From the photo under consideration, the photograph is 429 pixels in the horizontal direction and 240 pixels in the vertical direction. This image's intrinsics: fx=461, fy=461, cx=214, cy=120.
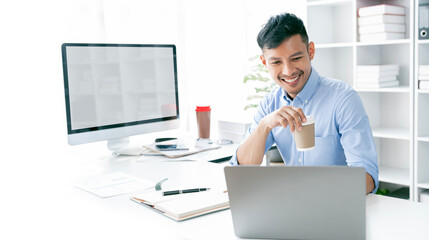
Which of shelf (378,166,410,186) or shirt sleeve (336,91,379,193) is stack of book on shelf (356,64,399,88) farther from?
shirt sleeve (336,91,379,193)

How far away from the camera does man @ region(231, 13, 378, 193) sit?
178 centimetres

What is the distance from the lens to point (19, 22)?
2.79 m

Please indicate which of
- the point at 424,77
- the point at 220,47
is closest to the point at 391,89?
the point at 424,77

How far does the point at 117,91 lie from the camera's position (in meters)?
2.35

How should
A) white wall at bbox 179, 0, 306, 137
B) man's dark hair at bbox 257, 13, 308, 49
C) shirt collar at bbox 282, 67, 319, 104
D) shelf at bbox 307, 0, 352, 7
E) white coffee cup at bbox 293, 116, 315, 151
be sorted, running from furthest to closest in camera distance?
1. white wall at bbox 179, 0, 306, 137
2. shelf at bbox 307, 0, 352, 7
3. shirt collar at bbox 282, 67, 319, 104
4. man's dark hair at bbox 257, 13, 308, 49
5. white coffee cup at bbox 293, 116, 315, 151

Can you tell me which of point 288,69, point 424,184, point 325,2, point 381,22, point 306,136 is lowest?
point 424,184

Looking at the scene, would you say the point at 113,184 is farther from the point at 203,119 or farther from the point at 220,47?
the point at 220,47

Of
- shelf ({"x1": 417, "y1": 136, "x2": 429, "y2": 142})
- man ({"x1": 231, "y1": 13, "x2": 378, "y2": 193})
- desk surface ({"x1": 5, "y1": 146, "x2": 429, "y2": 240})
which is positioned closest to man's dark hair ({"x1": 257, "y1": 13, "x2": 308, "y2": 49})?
man ({"x1": 231, "y1": 13, "x2": 378, "y2": 193})

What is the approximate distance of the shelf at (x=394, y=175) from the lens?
3.06 metres

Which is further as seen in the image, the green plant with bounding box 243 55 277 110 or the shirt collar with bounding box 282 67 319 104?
the green plant with bounding box 243 55 277 110

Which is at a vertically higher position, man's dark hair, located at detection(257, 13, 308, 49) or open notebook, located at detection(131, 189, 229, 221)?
man's dark hair, located at detection(257, 13, 308, 49)

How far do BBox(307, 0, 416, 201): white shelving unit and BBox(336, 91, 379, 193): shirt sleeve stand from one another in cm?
124

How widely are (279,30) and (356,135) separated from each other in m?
0.51

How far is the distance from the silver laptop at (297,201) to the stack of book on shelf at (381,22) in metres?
2.17
